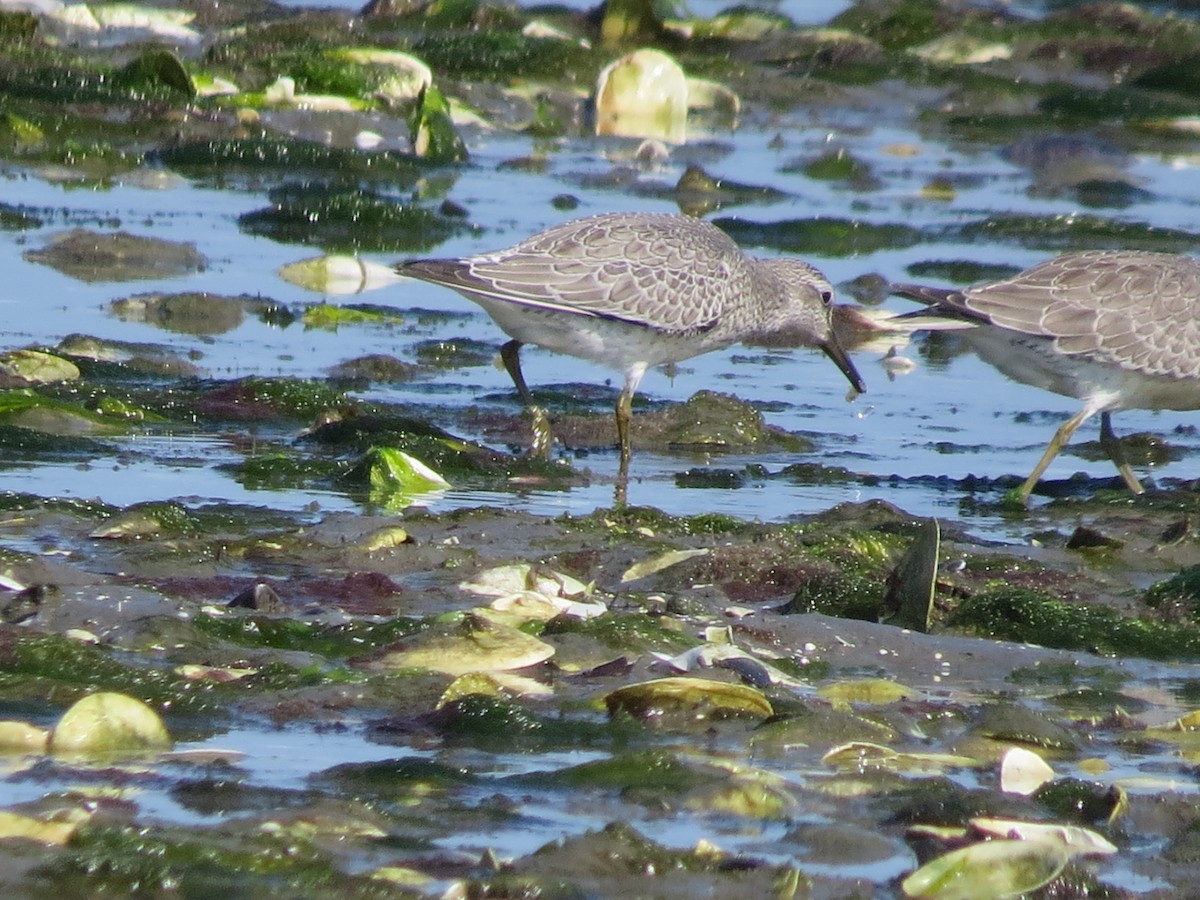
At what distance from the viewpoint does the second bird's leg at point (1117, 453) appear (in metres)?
7.83

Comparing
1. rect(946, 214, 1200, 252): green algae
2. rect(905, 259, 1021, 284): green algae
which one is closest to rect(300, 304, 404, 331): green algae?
rect(905, 259, 1021, 284): green algae

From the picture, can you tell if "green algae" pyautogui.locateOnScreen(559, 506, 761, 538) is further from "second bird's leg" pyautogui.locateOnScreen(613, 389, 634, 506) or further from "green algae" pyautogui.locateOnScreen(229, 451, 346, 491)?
"green algae" pyautogui.locateOnScreen(229, 451, 346, 491)

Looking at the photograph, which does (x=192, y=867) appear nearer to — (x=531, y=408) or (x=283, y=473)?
(x=283, y=473)

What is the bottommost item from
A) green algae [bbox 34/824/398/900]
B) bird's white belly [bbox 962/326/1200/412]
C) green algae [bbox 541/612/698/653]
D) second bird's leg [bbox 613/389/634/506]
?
second bird's leg [bbox 613/389/634/506]

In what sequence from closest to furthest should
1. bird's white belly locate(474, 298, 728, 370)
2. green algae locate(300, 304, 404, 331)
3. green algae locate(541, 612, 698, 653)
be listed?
1. green algae locate(541, 612, 698, 653)
2. bird's white belly locate(474, 298, 728, 370)
3. green algae locate(300, 304, 404, 331)

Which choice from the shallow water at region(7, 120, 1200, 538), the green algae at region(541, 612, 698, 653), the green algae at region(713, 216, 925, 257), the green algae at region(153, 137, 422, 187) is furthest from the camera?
the green algae at region(153, 137, 422, 187)

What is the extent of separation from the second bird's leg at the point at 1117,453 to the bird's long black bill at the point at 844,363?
1.08 metres

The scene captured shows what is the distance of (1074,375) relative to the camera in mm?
8195

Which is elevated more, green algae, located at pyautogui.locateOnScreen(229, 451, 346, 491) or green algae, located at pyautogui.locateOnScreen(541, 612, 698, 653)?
green algae, located at pyautogui.locateOnScreen(541, 612, 698, 653)

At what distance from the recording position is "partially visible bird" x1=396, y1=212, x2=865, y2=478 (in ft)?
26.7

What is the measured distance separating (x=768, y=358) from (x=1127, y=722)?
5841 mm

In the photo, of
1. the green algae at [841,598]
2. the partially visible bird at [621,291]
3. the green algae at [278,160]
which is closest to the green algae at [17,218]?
the green algae at [278,160]

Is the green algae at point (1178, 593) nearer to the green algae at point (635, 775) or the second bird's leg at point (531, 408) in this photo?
the green algae at point (635, 775)

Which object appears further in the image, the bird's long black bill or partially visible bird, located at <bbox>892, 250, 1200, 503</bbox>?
the bird's long black bill
